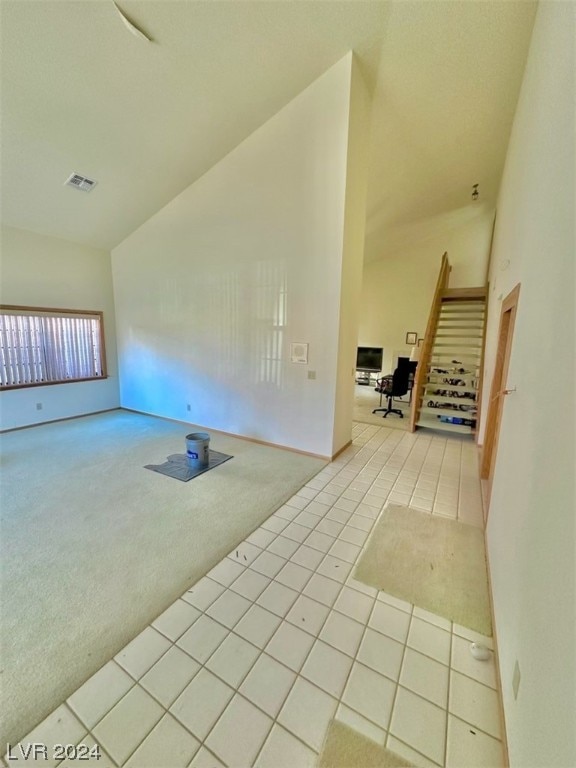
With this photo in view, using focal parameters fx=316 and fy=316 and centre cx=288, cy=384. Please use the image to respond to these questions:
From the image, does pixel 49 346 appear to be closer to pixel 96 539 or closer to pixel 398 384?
pixel 96 539

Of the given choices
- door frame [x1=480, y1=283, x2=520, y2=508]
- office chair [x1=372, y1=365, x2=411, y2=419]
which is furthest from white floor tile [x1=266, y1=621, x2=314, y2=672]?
office chair [x1=372, y1=365, x2=411, y2=419]

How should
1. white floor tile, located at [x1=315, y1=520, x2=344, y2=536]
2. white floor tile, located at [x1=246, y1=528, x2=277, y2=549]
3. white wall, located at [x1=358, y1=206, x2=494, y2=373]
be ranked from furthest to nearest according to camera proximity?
1. white wall, located at [x1=358, y1=206, x2=494, y2=373]
2. white floor tile, located at [x1=315, y1=520, x2=344, y2=536]
3. white floor tile, located at [x1=246, y1=528, x2=277, y2=549]

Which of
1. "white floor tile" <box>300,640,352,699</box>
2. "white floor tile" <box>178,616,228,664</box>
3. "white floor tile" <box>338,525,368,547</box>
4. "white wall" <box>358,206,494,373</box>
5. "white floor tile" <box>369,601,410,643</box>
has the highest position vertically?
"white wall" <box>358,206,494,373</box>

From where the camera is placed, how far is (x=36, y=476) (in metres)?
3.43

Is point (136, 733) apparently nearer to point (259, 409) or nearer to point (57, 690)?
point (57, 690)

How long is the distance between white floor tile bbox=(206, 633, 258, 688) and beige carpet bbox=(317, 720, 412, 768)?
455mm

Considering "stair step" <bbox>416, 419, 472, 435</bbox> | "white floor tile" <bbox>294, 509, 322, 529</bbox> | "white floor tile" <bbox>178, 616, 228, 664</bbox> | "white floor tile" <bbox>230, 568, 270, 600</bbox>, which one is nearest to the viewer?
"white floor tile" <bbox>178, 616, 228, 664</bbox>

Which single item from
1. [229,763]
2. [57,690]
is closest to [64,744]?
[57,690]

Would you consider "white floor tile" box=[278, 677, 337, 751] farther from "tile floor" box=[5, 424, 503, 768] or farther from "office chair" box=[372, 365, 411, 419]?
"office chair" box=[372, 365, 411, 419]

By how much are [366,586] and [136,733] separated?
1364 millimetres

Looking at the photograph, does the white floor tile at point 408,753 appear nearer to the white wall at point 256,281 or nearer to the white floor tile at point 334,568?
the white floor tile at point 334,568

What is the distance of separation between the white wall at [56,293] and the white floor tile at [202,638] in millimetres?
4895

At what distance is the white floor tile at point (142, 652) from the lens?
1.54 m

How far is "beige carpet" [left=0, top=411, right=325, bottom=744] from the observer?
159cm
